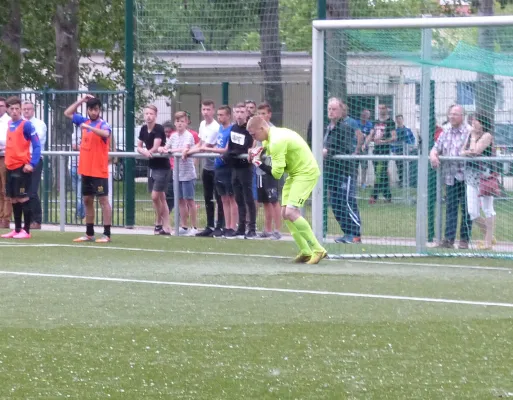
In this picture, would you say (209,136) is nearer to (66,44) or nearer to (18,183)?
(18,183)

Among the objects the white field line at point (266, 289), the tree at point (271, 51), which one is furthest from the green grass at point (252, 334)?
the tree at point (271, 51)

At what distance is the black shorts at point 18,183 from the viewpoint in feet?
51.0

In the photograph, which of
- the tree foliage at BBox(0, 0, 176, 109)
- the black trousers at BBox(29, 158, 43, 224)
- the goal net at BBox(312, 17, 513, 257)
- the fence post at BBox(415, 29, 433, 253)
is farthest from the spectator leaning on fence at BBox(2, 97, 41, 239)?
the tree foliage at BBox(0, 0, 176, 109)

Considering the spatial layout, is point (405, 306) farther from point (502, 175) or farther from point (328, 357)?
point (502, 175)

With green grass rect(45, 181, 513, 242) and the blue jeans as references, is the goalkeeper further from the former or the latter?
the blue jeans

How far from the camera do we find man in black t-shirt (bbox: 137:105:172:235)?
1697 centimetres

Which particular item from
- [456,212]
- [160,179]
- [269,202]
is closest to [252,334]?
[456,212]

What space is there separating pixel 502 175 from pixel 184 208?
496 centimetres

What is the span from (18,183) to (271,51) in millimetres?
4283

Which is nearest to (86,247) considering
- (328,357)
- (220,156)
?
(220,156)

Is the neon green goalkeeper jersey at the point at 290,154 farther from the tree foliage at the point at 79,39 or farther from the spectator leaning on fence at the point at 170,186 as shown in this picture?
the tree foliage at the point at 79,39

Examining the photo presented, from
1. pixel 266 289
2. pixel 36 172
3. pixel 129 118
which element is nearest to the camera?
pixel 266 289

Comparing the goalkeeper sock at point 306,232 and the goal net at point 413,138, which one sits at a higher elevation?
the goal net at point 413,138

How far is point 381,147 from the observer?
1453 centimetres
